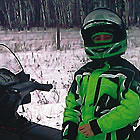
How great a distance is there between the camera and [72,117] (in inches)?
75.6

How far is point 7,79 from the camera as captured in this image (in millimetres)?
2520

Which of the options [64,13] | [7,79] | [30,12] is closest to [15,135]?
[7,79]

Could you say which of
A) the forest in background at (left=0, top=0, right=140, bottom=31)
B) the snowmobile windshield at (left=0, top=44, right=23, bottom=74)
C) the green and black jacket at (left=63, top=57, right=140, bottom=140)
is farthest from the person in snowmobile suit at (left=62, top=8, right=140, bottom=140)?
the forest in background at (left=0, top=0, right=140, bottom=31)

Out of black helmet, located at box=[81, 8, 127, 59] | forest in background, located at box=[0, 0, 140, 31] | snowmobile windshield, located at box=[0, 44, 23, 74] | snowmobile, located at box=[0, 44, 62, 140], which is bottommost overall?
snowmobile, located at box=[0, 44, 62, 140]

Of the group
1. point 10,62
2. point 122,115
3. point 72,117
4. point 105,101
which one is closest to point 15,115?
point 10,62

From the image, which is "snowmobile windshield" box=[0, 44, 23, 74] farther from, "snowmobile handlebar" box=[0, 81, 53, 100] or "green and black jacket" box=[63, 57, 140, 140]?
"green and black jacket" box=[63, 57, 140, 140]

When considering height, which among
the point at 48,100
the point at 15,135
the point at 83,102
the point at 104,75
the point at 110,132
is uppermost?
the point at 104,75

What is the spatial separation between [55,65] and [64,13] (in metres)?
18.1

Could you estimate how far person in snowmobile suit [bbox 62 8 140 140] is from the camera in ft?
5.57

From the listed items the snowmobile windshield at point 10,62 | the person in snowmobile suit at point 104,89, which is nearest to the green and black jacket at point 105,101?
the person in snowmobile suit at point 104,89

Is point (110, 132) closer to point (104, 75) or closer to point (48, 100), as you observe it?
point (104, 75)

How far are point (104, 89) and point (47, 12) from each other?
2614 centimetres

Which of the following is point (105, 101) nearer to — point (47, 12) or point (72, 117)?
point (72, 117)

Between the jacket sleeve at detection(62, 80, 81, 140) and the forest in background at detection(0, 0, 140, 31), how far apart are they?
2461 cm
